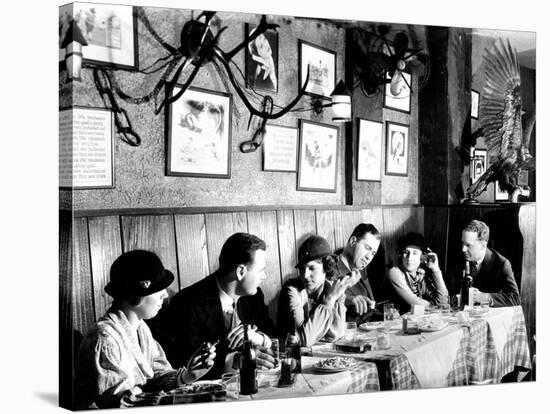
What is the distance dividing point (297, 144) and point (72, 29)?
1447 mm

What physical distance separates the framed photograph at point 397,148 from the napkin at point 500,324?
3.66 feet

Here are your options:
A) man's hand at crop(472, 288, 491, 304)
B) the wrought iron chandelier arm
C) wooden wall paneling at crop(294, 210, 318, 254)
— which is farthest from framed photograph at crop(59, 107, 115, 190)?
man's hand at crop(472, 288, 491, 304)

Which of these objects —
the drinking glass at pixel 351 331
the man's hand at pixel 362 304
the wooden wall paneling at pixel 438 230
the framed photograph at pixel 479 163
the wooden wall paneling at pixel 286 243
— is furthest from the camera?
the framed photograph at pixel 479 163

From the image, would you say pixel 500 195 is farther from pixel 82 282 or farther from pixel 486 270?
pixel 82 282

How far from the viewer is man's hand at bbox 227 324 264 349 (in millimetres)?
5465

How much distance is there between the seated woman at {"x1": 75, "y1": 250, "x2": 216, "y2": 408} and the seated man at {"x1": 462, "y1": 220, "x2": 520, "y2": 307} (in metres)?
2.18

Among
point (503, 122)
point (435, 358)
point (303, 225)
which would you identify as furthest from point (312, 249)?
point (503, 122)

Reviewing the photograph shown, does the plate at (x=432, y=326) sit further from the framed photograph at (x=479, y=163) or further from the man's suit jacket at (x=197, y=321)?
the man's suit jacket at (x=197, y=321)

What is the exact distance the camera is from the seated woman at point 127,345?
16.4ft

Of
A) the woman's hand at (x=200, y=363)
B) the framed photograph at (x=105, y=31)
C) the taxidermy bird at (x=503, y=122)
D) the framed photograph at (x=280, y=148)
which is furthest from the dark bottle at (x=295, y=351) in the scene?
the framed photograph at (x=105, y=31)

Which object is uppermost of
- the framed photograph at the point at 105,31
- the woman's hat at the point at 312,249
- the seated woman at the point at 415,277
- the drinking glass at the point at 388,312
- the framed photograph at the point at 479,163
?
the framed photograph at the point at 105,31

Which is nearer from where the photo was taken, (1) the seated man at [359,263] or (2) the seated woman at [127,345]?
(2) the seated woman at [127,345]

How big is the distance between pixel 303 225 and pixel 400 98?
105 cm

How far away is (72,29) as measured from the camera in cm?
494
